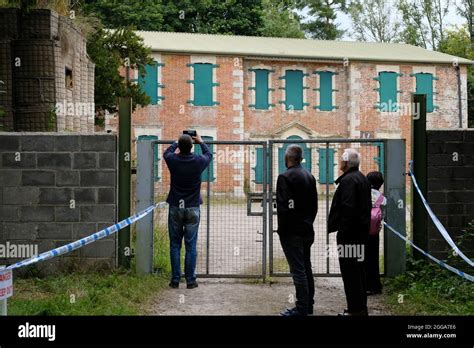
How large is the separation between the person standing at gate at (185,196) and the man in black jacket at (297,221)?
5.14ft

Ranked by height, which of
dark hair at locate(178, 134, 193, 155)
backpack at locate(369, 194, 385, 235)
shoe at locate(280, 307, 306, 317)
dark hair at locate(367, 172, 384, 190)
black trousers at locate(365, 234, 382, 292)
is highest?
dark hair at locate(178, 134, 193, 155)

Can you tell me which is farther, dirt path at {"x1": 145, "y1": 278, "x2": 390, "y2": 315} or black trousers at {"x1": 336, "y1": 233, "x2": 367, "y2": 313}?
dirt path at {"x1": 145, "y1": 278, "x2": 390, "y2": 315}

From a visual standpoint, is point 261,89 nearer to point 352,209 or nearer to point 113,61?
point 113,61

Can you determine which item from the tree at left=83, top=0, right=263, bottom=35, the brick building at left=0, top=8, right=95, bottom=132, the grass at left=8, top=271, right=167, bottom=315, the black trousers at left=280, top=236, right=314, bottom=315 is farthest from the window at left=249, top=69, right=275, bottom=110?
the black trousers at left=280, top=236, right=314, bottom=315

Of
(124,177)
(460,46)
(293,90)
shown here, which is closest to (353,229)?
(124,177)

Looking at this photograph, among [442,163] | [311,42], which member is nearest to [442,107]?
[311,42]

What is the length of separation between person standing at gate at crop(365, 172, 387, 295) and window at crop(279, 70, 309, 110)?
2061 cm

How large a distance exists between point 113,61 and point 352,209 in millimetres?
15103

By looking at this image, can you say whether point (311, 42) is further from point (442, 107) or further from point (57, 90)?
point (57, 90)

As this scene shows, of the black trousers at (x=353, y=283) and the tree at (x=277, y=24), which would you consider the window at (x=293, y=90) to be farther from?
the black trousers at (x=353, y=283)

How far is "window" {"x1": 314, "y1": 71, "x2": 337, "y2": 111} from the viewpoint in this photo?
2827cm

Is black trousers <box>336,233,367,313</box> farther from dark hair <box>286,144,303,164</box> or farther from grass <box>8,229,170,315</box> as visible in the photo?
grass <box>8,229,170,315</box>

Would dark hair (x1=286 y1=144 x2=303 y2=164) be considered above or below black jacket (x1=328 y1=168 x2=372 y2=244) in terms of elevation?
above

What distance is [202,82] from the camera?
26.7 meters
